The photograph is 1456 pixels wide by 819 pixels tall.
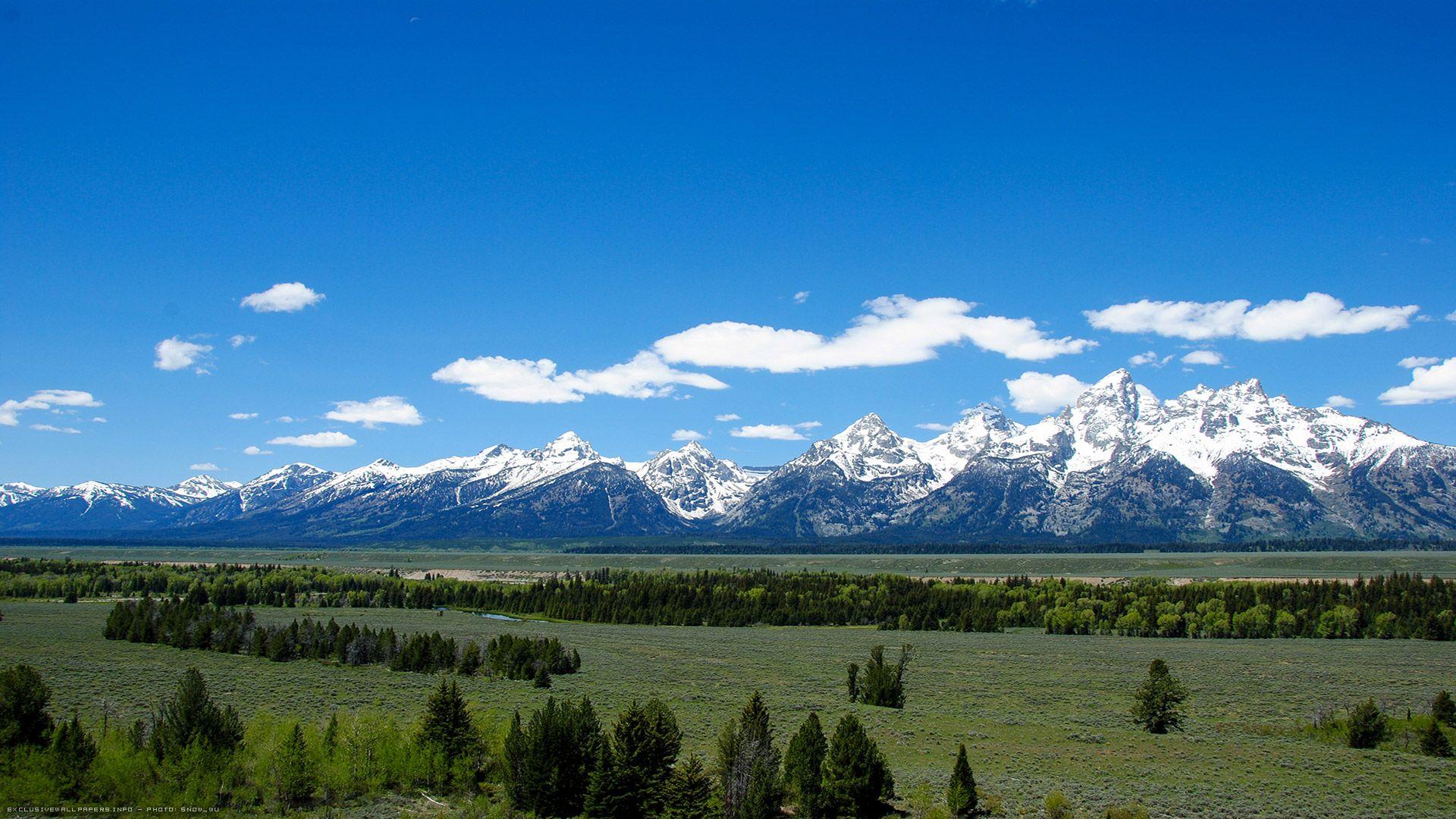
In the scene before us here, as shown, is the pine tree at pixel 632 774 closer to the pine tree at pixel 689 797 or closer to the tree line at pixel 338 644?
the pine tree at pixel 689 797

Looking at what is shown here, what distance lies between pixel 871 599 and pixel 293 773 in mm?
112099

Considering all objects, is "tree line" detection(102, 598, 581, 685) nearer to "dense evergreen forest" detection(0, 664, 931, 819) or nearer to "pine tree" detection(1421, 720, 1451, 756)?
"dense evergreen forest" detection(0, 664, 931, 819)

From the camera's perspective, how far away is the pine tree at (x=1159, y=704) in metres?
50.5

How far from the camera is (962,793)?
33719mm

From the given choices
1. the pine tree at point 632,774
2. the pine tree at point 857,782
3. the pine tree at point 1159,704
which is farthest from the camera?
the pine tree at point 1159,704

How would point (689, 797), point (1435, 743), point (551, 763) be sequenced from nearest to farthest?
point (689, 797) → point (551, 763) → point (1435, 743)

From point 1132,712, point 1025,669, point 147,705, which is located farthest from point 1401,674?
point 147,705

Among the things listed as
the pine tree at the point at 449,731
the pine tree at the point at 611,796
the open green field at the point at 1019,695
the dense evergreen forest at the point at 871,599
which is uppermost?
the pine tree at the point at 449,731

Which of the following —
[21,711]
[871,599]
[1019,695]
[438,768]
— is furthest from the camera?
[871,599]

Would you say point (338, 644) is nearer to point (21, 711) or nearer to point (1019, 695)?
point (21, 711)

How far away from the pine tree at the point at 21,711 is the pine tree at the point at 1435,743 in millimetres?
64799

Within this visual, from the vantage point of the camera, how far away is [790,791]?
36.8 m

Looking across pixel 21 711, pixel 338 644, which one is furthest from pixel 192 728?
pixel 338 644

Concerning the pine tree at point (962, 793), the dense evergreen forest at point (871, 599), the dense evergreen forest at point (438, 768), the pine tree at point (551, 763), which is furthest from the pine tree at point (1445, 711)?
the dense evergreen forest at point (871, 599)
